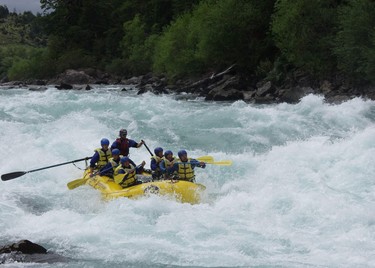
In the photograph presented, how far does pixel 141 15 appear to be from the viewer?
57.8 m

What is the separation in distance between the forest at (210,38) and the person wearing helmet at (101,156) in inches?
523

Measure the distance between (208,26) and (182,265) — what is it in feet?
85.3

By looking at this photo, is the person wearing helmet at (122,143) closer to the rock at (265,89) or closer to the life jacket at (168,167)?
the life jacket at (168,167)

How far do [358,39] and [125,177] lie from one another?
50.8ft

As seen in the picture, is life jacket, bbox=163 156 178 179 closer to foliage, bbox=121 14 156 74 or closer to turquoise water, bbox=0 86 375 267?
turquoise water, bbox=0 86 375 267

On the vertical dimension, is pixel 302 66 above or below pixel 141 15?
below

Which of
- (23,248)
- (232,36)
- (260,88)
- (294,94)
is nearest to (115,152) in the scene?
(23,248)

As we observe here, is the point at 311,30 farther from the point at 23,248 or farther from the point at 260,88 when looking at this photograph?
the point at 23,248

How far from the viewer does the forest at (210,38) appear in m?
25.2

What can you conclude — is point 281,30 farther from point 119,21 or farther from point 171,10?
point 119,21

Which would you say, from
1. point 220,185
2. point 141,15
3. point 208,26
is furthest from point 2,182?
point 141,15

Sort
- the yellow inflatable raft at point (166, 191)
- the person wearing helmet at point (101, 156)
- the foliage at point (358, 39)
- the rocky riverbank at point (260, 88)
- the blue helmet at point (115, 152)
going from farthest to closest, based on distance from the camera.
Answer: the rocky riverbank at point (260, 88)
the foliage at point (358, 39)
the person wearing helmet at point (101, 156)
the blue helmet at point (115, 152)
the yellow inflatable raft at point (166, 191)

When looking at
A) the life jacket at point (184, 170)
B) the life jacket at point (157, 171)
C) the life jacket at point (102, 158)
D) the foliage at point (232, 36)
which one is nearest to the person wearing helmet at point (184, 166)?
the life jacket at point (184, 170)

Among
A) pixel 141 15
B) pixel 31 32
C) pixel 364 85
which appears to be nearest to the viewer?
pixel 364 85
